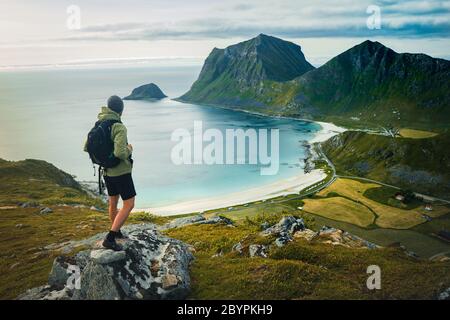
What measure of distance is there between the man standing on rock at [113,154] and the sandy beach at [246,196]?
104442mm

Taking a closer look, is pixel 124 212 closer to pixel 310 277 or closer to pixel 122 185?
pixel 122 185

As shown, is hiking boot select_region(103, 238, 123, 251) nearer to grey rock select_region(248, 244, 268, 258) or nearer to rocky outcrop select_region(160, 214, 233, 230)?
grey rock select_region(248, 244, 268, 258)

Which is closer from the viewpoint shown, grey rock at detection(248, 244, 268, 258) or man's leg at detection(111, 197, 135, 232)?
man's leg at detection(111, 197, 135, 232)

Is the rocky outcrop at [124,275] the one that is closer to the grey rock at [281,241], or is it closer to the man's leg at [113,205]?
the man's leg at [113,205]

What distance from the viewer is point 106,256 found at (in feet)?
52.9

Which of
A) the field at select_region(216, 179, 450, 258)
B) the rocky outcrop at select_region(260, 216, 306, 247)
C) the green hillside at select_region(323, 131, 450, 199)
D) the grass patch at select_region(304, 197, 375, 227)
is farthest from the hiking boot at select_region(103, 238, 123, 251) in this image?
the green hillside at select_region(323, 131, 450, 199)

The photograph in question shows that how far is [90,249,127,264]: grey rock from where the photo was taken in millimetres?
15977

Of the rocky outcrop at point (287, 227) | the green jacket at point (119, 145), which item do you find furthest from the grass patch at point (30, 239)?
the rocky outcrop at point (287, 227)

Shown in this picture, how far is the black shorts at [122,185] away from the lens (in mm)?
16000

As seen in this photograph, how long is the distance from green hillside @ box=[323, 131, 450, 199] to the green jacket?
15485cm

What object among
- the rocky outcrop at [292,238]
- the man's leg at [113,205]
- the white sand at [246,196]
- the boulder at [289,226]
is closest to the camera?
the man's leg at [113,205]

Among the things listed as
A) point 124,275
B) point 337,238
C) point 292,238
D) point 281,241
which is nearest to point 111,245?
point 124,275
